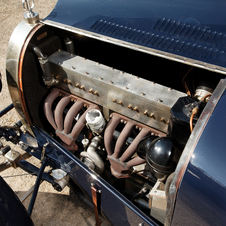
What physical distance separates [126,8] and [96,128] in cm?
104

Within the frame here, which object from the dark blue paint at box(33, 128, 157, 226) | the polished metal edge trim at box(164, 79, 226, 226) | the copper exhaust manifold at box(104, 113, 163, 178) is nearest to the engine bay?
the copper exhaust manifold at box(104, 113, 163, 178)

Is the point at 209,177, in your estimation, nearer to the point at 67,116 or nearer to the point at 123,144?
the point at 123,144

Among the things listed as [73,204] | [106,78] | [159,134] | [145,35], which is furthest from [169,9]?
[73,204]

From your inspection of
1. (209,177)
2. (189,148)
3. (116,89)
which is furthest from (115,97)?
(209,177)

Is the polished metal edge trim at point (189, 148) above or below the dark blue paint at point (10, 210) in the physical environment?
above

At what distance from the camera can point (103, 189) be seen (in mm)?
1691

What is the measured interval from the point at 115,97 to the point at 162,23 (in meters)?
0.68

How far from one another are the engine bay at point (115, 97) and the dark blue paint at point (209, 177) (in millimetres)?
336

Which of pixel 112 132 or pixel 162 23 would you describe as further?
pixel 112 132

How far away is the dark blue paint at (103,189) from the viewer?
5.13ft

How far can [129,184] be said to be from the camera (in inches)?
86.0

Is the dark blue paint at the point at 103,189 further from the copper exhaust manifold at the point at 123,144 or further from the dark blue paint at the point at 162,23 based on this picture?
the dark blue paint at the point at 162,23

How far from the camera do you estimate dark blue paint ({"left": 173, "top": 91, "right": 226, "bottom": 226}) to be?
1019 mm

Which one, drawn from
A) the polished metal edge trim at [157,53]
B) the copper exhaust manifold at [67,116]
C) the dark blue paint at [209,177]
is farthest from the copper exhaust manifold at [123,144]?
the dark blue paint at [209,177]
